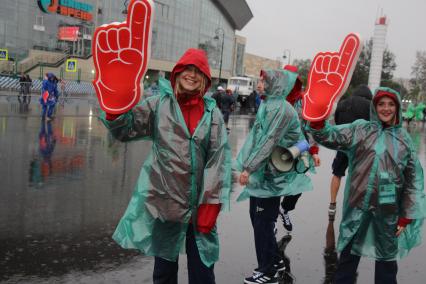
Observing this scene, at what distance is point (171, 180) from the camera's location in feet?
9.49

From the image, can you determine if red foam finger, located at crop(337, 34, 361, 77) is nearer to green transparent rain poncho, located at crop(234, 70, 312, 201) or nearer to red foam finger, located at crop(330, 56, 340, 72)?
red foam finger, located at crop(330, 56, 340, 72)

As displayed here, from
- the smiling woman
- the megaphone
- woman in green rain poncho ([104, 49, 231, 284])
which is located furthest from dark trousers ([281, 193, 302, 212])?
the smiling woman

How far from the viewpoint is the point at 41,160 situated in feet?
28.1

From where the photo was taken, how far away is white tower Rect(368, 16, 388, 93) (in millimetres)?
65750

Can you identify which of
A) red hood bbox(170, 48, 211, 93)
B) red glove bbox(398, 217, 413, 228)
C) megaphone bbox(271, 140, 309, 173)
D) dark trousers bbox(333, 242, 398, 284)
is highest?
red hood bbox(170, 48, 211, 93)

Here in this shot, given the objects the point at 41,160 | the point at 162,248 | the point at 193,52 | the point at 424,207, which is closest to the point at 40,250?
the point at 162,248

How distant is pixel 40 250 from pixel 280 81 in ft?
8.60

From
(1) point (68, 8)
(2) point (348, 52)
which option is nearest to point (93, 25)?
(1) point (68, 8)

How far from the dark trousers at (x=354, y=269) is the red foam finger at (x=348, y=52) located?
1280 millimetres

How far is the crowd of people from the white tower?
64181mm

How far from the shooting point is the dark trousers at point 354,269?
351 centimetres

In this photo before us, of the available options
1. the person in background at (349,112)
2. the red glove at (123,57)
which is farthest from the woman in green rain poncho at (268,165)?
the person in background at (349,112)

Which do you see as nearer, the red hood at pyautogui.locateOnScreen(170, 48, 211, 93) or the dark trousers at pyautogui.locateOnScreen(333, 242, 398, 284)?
the red hood at pyautogui.locateOnScreen(170, 48, 211, 93)

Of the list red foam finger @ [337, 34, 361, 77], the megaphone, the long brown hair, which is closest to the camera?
the long brown hair
